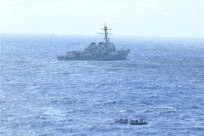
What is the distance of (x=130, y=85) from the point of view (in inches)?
5866

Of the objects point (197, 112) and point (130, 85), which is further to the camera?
point (130, 85)

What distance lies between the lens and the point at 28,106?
358 feet

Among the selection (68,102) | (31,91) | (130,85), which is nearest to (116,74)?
(130,85)

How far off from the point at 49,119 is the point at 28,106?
15.1m

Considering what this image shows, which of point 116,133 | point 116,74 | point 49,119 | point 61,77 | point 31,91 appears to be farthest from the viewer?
point 116,74

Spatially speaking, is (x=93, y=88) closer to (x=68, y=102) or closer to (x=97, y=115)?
(x=68, y=102)

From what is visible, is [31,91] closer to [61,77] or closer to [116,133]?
[61,77]

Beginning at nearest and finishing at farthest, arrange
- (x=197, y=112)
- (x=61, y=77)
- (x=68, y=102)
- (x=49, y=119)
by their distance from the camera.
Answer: (x=49, y=119)
(x=197, y=112)
(x=68, y=102)
(x=61, y=77)

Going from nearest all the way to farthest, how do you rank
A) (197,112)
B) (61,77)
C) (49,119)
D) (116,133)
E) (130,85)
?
(116,133), (49,119), (197,112), (130,85), (61,77)

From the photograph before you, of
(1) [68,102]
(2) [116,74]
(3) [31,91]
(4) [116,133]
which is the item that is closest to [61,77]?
(2) [116,74]

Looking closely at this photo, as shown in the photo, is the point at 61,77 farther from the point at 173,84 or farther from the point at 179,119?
the point at 179,119

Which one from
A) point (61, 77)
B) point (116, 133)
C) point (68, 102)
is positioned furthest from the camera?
point (61, 77)

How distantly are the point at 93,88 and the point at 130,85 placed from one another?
1358 cm

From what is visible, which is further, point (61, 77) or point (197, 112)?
point (61, 77)
